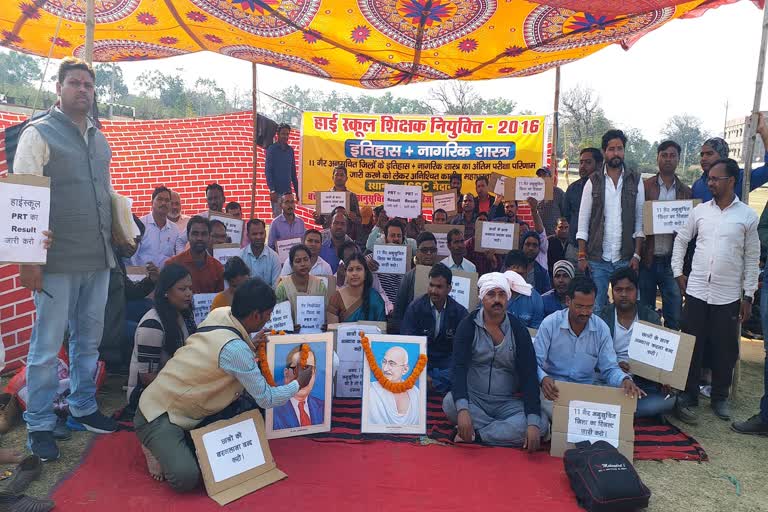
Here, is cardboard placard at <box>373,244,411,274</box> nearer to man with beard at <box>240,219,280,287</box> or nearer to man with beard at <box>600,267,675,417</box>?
man with beard at <box>240,219,280,287</box>

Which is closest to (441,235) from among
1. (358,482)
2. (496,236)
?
(496,236)

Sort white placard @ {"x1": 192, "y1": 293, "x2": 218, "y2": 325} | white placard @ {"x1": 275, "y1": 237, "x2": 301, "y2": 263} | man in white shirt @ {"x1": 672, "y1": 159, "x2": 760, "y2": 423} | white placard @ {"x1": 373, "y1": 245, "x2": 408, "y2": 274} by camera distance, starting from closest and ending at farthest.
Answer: man in white shirt @ {"x1": 672, "y1": 159, "x2": 760, "y2": 423}, white placard @ {"x1": 192, "y1": 293, "x2": 218, "y2": 325}, white placard @ {"x1": 373, "y1": 245, "x2": 408, "y2": 274}, white placard @ {"x1": 275, "y1": 237, "x2": 301, "y2": 263}

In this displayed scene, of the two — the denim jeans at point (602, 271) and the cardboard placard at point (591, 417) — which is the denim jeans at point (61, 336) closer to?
the cardboard placard at point (591, 417)

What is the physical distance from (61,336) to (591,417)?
3.49 metres

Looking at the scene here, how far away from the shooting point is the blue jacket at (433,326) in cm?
471

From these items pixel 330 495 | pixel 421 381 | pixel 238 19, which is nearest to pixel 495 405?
pixel 421 381

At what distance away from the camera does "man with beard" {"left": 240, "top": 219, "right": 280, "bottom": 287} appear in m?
5.71

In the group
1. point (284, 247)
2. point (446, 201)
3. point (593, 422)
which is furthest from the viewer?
point (446, 201)

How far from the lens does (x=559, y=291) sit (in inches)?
209

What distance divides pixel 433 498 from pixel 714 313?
2.91 metres

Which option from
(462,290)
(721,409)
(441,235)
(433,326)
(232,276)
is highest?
(441,235)

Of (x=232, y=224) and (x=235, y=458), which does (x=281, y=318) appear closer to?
(x=235, y=458)

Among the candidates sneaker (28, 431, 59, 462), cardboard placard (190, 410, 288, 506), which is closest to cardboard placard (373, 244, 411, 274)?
cardboard placard (190, 410, 288, 506)

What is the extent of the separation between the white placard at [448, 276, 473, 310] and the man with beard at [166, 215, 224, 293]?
7.24ft
